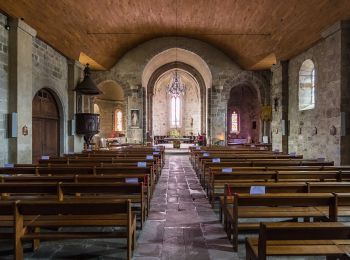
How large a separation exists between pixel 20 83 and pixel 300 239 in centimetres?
768

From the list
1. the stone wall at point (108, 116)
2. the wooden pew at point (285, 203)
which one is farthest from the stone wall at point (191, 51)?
the wooden pew at point (285, 203)

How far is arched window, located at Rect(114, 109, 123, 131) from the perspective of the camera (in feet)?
74.2

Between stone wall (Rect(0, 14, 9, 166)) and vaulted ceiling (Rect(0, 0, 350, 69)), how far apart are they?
505 mm

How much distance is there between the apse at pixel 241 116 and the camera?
21.5 m

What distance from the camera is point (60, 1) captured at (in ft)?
27.3

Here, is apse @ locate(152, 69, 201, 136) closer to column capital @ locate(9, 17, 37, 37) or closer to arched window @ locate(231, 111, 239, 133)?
arched window @ locate(231, 111, 239, 133)

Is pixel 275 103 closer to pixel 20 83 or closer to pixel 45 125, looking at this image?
pixel 45 125

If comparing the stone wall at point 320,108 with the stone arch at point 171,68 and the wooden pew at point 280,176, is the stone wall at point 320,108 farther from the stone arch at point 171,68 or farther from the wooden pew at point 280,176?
the stone arch at point 171,68

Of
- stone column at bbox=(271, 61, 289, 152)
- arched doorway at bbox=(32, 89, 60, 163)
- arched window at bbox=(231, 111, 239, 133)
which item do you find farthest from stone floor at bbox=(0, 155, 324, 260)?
arched window at bbox=(231, 111, 239, 133)

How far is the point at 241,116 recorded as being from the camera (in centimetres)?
2217

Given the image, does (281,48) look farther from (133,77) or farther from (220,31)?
(133,77)

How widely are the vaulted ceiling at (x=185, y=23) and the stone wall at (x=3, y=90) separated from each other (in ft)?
1.66

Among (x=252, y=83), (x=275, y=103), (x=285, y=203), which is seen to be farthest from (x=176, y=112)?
(x=285, y=203)

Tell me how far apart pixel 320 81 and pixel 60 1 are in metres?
7.59
